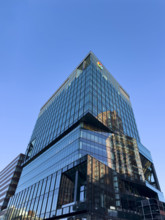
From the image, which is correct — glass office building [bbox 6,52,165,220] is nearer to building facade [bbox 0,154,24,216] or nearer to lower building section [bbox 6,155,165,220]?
lower building section [bbox 6,155,165,220]

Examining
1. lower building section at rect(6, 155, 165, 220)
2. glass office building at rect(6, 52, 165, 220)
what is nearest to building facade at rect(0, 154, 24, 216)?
glass office building at rect(6, 52, 165, 220)

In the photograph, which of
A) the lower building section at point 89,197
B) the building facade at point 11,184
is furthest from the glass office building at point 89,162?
the building facade at point 11,184

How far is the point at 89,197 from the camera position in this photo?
3008 centimetres

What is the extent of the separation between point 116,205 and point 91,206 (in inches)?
298

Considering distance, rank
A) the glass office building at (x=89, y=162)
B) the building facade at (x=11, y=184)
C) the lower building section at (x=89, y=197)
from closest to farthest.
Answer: the lower building section at (x=89, y=197), the glass office building at (x=89, y=162), the building facade at (x=11, y=184)

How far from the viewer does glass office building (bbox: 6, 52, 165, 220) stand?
33625mm

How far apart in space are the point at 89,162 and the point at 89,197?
720 centimetres

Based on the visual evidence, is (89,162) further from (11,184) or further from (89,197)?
(11,184)

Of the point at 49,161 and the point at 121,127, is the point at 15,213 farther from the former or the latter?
the point at 121,127

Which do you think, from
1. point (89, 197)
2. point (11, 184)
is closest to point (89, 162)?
point (89, 197)

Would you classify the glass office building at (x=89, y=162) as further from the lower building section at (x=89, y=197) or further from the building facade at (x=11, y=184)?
the building facade at (x=11, y=184)

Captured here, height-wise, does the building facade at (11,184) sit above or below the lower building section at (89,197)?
above

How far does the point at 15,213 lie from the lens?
5206cm

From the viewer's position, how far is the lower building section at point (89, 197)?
100 feet
